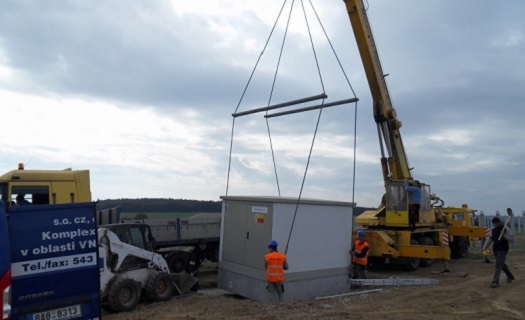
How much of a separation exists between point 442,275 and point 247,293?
22.9ft

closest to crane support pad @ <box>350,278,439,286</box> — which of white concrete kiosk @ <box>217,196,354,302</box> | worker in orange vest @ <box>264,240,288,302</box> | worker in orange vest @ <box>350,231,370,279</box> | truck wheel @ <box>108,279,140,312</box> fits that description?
white concrete kiosk @ <box>217,196,354,302</box>

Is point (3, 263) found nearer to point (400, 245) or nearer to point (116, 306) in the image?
point (116, 306)

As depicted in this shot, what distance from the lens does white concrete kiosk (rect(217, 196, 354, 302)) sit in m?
11.5

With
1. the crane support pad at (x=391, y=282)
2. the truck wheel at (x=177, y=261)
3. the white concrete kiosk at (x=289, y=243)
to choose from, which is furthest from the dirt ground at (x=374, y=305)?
the truck wheel at (x=177, y=261)

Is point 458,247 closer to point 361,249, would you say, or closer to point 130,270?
point 361,249

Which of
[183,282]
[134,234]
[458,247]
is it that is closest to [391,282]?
[183,282]

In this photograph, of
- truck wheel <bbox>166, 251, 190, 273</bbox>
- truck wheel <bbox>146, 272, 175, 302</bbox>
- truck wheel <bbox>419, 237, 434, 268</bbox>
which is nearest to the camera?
truck wheel <bbox>146, 272, 175, 302</bbox>

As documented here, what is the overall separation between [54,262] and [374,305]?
6496 millimetres

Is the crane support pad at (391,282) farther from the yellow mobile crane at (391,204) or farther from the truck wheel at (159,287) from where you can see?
the truck wheel at (159,287)

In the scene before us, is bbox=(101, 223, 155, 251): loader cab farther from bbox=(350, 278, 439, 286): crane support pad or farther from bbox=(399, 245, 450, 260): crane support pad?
bbox=(399, 245, 450, 260): crane support pad

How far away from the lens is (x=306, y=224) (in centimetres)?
1196

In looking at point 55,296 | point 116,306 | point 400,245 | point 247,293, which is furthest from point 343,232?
point 55,296

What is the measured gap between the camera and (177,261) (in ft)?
48.2

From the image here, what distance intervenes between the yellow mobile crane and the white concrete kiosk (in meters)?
4.33
